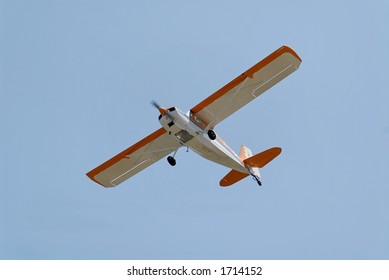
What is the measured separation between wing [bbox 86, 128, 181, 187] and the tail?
2.20 meters

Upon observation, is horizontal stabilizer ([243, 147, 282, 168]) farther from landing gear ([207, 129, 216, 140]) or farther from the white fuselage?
landing gear ([207, 129, 216, 140])

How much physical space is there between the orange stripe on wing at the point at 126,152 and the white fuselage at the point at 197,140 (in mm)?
683

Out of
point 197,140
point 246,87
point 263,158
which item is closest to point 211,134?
point 197,140

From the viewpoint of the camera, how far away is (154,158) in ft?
94.1

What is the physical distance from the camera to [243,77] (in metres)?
26.3

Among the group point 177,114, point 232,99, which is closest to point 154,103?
point 177,114

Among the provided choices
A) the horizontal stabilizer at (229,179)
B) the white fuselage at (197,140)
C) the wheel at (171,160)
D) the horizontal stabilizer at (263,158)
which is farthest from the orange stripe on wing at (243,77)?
the horizontal stabilizer at (229,179)

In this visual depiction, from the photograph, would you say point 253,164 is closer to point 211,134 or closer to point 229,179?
point 229,179

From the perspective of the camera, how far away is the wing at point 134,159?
2791 centimetres

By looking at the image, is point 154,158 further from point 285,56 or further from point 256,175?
point 285,56

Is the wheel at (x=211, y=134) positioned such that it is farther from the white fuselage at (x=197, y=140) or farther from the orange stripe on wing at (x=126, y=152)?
the orange stripe on wing at (x=126, y=152)

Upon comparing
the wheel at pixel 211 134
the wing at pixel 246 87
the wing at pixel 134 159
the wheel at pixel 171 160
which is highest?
the wing at pixel 246 87
